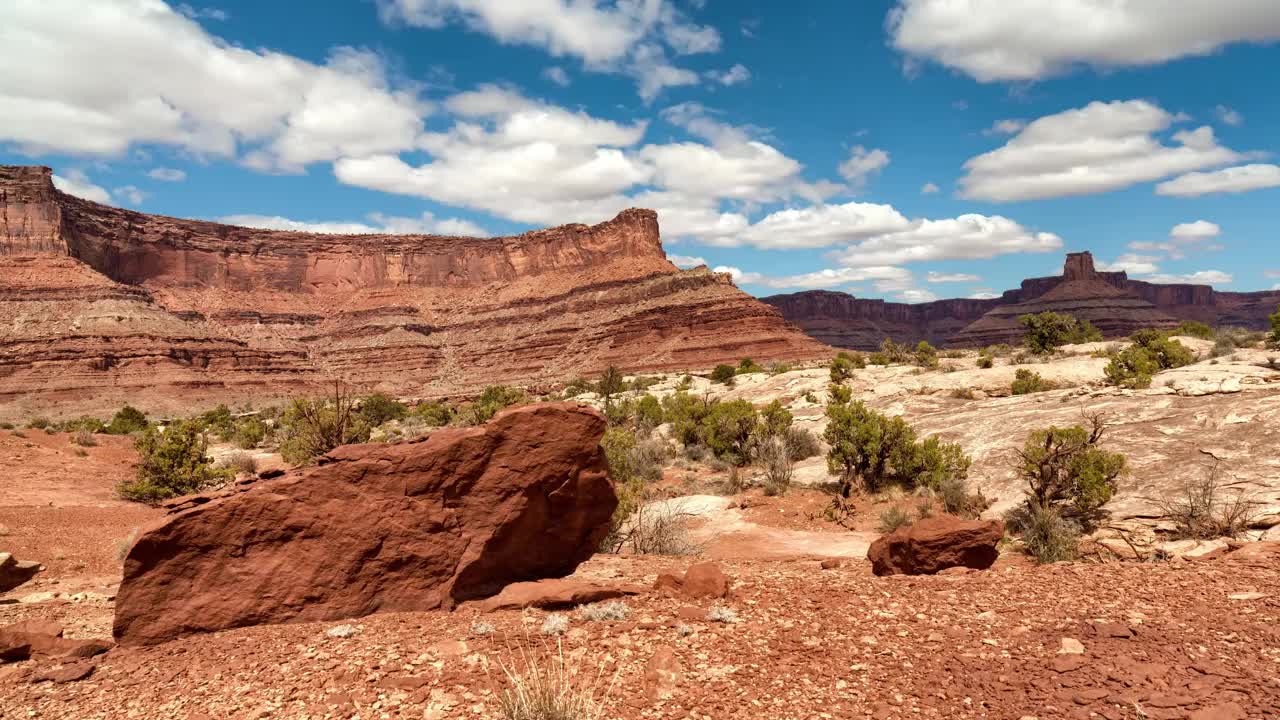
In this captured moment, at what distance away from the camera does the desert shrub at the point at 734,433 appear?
1897 centimetres

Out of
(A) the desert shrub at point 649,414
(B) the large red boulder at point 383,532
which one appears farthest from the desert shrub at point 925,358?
(B) the large red boulder at point 383,532

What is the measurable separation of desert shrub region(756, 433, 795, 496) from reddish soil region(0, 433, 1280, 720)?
27.9 feet

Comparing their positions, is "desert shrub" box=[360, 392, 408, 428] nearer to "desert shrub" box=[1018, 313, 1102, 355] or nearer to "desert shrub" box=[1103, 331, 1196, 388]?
"desert shrub" box=[1103, 331, 1196, 388]

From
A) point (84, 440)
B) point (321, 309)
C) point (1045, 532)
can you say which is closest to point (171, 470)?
point (84, 440)

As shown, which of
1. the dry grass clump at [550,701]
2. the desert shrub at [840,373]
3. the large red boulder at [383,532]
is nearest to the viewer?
the dry grass clump at [550,701]

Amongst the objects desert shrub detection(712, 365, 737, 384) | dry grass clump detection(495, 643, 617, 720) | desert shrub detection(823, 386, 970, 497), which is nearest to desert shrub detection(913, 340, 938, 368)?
desert shrub detection(712, 365, 737, 384)

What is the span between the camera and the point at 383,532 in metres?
6.01

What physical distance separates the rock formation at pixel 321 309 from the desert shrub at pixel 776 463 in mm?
56539

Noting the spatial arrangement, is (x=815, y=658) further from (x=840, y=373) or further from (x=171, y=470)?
(x=840, y=373)

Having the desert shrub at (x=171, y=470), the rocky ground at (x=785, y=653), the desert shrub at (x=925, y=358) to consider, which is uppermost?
the desert shrub at (x=925, y=358)

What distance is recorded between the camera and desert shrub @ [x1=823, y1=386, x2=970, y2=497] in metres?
13.9

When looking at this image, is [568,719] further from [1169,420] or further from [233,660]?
[1169,420]

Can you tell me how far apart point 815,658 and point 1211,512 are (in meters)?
6.85

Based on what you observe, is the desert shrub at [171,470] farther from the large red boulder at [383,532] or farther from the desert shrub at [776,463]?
the desert shrub at [776,463]
